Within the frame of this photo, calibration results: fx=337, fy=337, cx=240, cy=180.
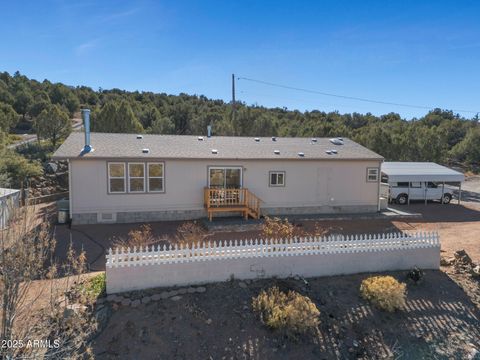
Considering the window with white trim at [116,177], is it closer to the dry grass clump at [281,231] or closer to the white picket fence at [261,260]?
the white picket fence at [261,260]

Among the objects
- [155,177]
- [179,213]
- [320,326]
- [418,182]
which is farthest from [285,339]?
[418,182]

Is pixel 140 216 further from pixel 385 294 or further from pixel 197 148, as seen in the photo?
pixel 385 294

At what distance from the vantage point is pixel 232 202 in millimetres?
14523

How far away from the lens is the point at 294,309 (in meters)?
6.59

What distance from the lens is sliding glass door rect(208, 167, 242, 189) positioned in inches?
575

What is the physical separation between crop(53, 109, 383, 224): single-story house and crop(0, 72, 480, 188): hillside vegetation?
22.1ft

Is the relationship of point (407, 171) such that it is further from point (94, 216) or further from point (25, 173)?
point (25, 173)

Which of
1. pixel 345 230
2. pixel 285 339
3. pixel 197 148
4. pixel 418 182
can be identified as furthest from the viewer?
pixel 418 182

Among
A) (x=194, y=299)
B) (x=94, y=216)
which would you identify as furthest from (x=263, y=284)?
(x=94, y=216)

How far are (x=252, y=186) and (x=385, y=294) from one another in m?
8.31

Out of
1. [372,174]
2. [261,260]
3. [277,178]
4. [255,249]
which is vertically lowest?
[261,260]

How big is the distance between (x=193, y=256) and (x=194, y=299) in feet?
3.18

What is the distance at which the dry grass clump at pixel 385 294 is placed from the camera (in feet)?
24.4

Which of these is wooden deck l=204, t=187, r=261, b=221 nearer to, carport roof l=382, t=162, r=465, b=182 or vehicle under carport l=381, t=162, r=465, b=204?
vehicle under carport l=381, t=162, r=465, b=204
